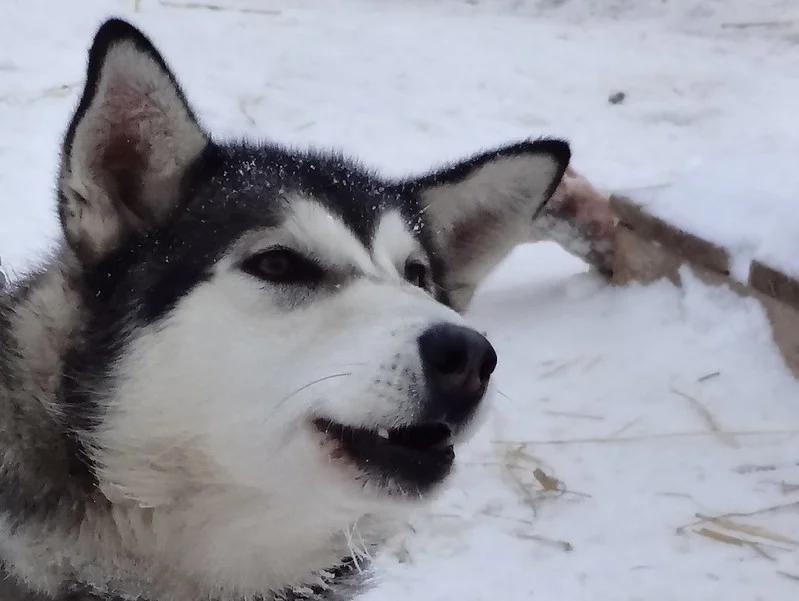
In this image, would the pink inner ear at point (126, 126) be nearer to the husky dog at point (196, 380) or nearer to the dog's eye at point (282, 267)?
the husky dog at point (196, 380)

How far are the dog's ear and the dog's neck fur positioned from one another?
0.12 metres

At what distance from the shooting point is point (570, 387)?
3529 millimetres

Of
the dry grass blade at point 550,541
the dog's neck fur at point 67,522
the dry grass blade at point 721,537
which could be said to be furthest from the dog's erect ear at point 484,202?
the dry grass blade at point 721,537

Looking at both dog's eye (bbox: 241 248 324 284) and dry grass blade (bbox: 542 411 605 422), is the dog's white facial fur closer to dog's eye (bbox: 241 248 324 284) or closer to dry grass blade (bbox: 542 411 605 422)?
dog's eye (bbox: 241 248 324 284)

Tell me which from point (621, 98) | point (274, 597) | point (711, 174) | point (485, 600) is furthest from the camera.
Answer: point (621, 98)

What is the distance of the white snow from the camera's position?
337 centimetres

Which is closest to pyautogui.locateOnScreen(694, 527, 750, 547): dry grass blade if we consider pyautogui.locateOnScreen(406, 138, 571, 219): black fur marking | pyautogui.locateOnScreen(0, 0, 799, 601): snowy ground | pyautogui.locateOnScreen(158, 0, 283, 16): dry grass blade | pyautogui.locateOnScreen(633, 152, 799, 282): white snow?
pyautogui.locateOnScreen(0, 0, 799, 601): snowy ground

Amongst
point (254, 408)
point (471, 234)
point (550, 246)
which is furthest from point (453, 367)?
point (550, 246)

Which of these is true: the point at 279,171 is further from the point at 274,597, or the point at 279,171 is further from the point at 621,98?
the point at 621,98

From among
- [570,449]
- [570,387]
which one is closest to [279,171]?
[570,449]

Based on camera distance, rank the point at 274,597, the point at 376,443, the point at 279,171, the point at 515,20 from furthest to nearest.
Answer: the point at 515,20, the point at 279,171, the point at 274,597, the point at 376,443

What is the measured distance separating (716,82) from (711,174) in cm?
310

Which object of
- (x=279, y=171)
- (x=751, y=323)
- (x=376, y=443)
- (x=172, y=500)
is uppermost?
(x=279, y=171)

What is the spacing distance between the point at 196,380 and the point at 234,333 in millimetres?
103
